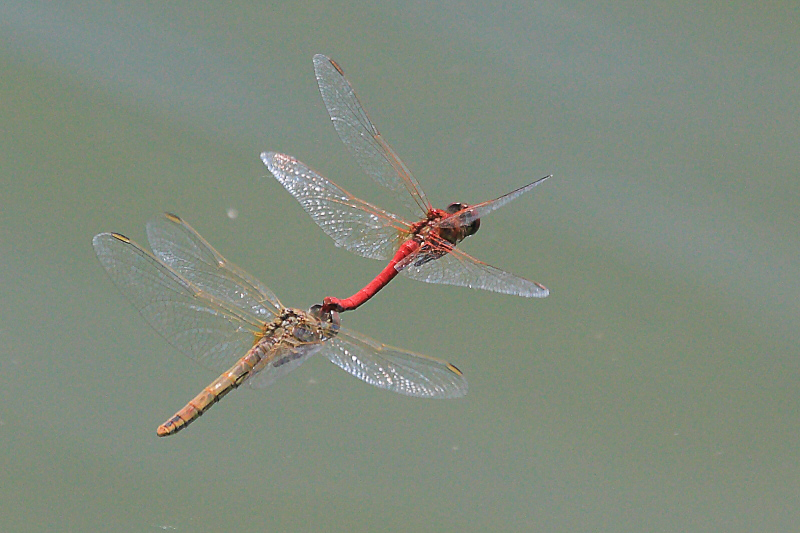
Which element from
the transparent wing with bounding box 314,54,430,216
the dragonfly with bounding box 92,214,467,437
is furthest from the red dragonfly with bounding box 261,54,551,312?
the dragonfly with bounding box 92,214,467,437

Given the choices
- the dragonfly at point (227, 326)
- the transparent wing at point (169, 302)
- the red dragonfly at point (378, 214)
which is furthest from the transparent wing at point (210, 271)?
the red dragonfly at point (378, 214)

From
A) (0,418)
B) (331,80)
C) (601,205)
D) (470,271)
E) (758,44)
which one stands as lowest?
(0,418)

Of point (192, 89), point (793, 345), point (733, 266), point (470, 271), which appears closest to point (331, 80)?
point (192, 89)

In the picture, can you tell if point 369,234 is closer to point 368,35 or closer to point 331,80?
point 331,80

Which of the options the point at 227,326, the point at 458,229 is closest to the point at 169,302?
the point at 227,326

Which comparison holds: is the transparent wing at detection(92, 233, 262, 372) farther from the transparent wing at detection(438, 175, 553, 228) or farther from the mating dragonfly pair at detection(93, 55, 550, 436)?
the transparent wing at detection(438, 175, 553, 228)
